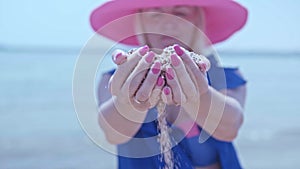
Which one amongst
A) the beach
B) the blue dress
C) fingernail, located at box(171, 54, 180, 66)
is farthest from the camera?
the beach

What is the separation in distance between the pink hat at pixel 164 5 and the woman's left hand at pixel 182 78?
0.19 metres

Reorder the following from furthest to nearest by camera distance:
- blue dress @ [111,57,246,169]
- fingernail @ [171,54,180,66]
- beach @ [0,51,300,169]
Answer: beach @ [0,51,300,169] < blue dress @ [111,57,246,169] < fingernail @ [171,54,180,66]

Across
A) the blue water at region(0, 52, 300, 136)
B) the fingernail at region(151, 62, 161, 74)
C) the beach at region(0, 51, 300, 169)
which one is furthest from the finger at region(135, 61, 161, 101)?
the blue water at region(0, 52, 300, 136)

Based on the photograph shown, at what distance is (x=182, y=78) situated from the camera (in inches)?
22.5

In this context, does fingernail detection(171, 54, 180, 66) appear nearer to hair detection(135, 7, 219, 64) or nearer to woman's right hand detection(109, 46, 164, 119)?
woman's right hand detection(109, 46, 164, 119)

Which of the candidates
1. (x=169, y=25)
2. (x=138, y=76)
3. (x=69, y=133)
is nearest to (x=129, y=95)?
(x=138, y=76)

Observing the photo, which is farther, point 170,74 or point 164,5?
point 164,5

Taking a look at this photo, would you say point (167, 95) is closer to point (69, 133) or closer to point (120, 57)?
point (120, 57)

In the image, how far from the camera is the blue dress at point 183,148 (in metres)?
0.71

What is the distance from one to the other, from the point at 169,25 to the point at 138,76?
0.18m

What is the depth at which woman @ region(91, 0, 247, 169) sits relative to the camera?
1.89 ft

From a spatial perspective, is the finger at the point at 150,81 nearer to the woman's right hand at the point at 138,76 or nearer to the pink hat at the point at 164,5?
the woman's right hand at the point at 138,76

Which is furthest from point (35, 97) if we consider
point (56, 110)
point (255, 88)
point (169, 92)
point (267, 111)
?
point (169, 92)

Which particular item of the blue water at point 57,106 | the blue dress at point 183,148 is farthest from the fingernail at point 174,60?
the blue water at point 57,106
